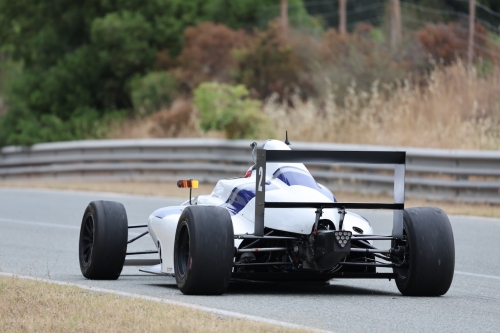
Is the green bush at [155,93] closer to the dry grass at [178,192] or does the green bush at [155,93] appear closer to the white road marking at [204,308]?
the dry grass at [178,192]

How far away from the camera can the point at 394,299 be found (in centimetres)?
912

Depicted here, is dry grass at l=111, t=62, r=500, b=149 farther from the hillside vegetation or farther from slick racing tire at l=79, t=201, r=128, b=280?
slick racing tire at l=79, t=201, r=128, b=280

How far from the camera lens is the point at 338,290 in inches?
389

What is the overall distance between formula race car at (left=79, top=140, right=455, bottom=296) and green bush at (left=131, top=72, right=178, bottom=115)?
23.5 m

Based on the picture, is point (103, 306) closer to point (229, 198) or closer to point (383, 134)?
point (229, 198)

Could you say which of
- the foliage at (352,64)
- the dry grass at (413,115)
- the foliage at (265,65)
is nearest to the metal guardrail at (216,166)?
the dry grass at (413,115)

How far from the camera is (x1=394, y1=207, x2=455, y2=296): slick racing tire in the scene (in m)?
8.98

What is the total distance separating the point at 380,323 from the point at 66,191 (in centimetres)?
1639

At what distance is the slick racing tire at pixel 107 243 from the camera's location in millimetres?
10086

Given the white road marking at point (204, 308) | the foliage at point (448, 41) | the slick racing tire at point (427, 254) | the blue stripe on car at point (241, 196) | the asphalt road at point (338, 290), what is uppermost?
the foliage at point (448, 41)

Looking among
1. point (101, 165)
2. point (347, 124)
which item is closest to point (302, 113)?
point (347, 124)

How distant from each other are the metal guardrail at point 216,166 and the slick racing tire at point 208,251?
10.6 m

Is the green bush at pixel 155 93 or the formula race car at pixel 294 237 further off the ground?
the green bush at pixel 155 93

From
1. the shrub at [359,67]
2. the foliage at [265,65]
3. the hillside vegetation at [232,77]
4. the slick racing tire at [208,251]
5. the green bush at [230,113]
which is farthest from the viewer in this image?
the foliage at [265,65]
